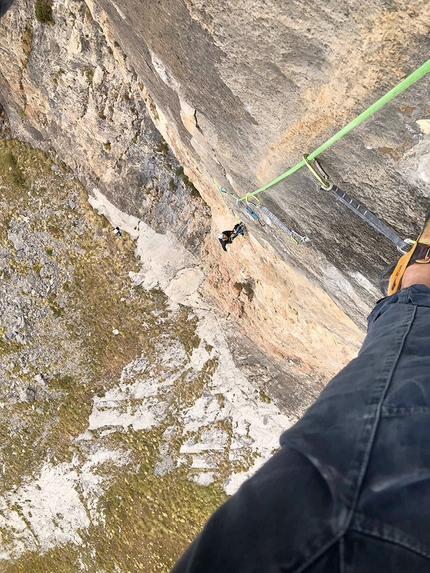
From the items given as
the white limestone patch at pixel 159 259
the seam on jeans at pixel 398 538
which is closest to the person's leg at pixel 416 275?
the seam on jeans at pixel 398 538

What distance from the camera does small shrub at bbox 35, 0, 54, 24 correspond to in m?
4.22

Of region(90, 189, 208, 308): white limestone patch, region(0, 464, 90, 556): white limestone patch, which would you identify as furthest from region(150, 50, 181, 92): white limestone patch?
region(0, 464, 90, 556): white limestone patch

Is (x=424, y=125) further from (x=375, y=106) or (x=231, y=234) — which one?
(x=231, y=234)

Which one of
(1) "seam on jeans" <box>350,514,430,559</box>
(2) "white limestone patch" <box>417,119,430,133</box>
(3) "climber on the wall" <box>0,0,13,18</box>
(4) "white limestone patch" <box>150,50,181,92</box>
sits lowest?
(1) "seam on jeans" <box>350,514,430,559</box>

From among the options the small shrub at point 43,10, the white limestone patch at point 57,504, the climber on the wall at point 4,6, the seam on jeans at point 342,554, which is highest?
the climber on the wall at point 4,6

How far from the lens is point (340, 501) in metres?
0.75

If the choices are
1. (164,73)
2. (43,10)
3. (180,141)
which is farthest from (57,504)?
(43,10)

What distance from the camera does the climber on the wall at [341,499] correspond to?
0.71 meters

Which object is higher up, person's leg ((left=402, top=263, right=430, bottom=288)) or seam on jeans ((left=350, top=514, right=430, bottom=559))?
seam on jeans ((left=350, top=514, right=430, bottom=559))

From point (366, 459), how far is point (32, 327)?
18.5 ft

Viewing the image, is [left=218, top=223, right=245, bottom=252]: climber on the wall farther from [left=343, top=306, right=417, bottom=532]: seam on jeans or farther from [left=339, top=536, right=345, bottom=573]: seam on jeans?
[left=339, top=536, right=345, bottom=573]: seam on jeans

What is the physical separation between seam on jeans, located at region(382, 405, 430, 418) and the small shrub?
5.15 metres

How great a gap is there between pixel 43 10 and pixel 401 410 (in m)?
5.19

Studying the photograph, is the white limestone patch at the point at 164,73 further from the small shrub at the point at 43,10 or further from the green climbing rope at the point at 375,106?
the small shrub at the point at 43,10
